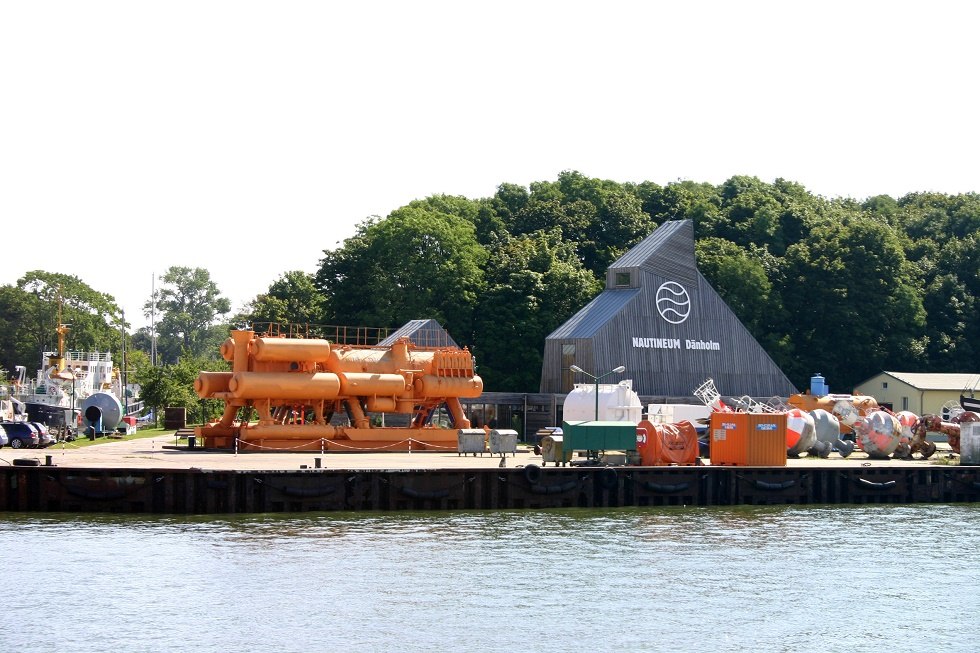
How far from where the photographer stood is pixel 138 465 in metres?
60.0

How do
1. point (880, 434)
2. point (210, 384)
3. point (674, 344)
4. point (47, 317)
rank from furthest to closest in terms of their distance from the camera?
1. point (47, 317)
2. point (674, 344)
3. point (880, 434)
4. point (210, 384)

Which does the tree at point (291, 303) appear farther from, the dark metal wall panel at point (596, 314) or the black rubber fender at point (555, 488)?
the black rubber fender at point (555, 488)

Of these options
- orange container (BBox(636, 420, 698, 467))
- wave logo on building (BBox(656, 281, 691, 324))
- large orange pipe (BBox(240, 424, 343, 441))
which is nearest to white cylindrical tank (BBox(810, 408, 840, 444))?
wave logo on building (BBox(656, 281, 691, 324))

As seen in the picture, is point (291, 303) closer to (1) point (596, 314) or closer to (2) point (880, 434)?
(1) point (596, 314)

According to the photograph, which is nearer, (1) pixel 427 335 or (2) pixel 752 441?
(2) pixel 752 441

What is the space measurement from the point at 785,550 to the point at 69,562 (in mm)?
24595

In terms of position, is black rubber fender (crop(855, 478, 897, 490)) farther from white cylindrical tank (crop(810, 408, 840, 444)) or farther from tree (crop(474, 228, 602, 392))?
tree (crop(474, 228, 602, 392))

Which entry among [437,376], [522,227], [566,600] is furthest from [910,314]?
[566,600]

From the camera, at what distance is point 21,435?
76312mm

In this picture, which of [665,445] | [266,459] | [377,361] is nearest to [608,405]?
[377,361]

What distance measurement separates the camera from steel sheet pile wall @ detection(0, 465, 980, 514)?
55.8 metres

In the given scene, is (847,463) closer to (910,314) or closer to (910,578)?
(910,578)

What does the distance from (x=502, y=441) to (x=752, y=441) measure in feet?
40.9

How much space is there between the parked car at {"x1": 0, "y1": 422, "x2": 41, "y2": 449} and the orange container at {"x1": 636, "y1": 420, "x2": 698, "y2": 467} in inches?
1306
